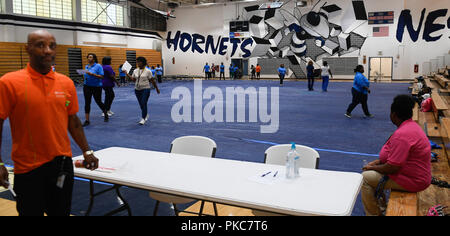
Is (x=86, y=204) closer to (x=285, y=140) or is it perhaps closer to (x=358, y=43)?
(x=285, y=140)

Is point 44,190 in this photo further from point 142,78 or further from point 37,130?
point 142,78

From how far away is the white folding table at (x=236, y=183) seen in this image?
94.8 inches

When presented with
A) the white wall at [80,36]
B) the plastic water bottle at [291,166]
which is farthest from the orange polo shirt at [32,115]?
the white wall at [80,36]

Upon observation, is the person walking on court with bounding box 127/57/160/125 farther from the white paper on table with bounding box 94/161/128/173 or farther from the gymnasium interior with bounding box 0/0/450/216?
the white paper on table with bounding box 94/161/128/173

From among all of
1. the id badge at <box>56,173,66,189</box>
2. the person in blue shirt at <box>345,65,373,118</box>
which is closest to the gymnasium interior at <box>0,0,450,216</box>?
the person in blue shirt at <box>345,65,373,118</box>

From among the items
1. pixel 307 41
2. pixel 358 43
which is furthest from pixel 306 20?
pixel 358 43

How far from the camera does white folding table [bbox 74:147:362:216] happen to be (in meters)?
2.41

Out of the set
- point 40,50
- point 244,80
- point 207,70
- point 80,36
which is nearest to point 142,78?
point 40,50

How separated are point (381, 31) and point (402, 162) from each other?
28557 millimetres

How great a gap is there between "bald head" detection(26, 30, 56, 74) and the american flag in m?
30.2

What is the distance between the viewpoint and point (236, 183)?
2.81 meters

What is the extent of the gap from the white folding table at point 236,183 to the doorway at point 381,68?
93.6ft

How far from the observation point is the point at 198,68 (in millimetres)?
36844
